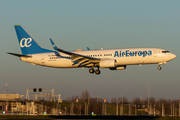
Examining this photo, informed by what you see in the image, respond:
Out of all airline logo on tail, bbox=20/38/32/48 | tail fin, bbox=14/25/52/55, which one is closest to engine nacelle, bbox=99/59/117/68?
tail fin, bbox=14/25/52/55

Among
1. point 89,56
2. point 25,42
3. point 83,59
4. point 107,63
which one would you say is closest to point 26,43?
point 25,42

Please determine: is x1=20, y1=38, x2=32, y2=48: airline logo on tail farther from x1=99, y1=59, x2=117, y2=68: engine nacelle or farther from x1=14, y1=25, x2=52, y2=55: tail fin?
x1=99, y1=59, x2=117, y2=68: engine nacelle

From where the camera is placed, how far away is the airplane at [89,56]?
55531 millimetres

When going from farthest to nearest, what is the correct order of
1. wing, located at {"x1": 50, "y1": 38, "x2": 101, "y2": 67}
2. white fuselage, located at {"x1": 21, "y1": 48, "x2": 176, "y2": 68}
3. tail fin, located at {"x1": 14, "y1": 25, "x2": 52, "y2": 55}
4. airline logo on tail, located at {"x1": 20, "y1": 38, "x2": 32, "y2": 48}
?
airline logo on tail, located at {"x1": 20, "y1": 38, "x2": 32, "y2": 48}
tail fin, located at {"x1": 14, "y1": 25, "x2": 52, "y2": 55}
wing, located at {"x1": 50, "y1": 38, "x2": 101, "y2": 67}
white fuselage, located at {"x1": 21, "y1": 48, "x2": 176, "y2": 68}

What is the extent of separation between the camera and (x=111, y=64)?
56219mm

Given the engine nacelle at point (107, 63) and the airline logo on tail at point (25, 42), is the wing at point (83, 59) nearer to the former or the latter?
the engine nacelle at point (107, 63)

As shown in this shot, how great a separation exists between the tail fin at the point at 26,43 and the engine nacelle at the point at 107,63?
1569 cm

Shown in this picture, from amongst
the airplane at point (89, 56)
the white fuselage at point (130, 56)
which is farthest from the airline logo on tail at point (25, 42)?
the white fuselage at point (130, 56)

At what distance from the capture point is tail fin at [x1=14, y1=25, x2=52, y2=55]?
67062mm

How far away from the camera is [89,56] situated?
60438 mm

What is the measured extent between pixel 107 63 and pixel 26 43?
74.7ft

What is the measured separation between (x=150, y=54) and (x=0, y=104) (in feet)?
266

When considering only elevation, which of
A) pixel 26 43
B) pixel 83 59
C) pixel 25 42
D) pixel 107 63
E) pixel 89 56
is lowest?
pixel 107 63

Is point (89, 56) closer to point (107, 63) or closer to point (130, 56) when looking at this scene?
point (107, 63)
